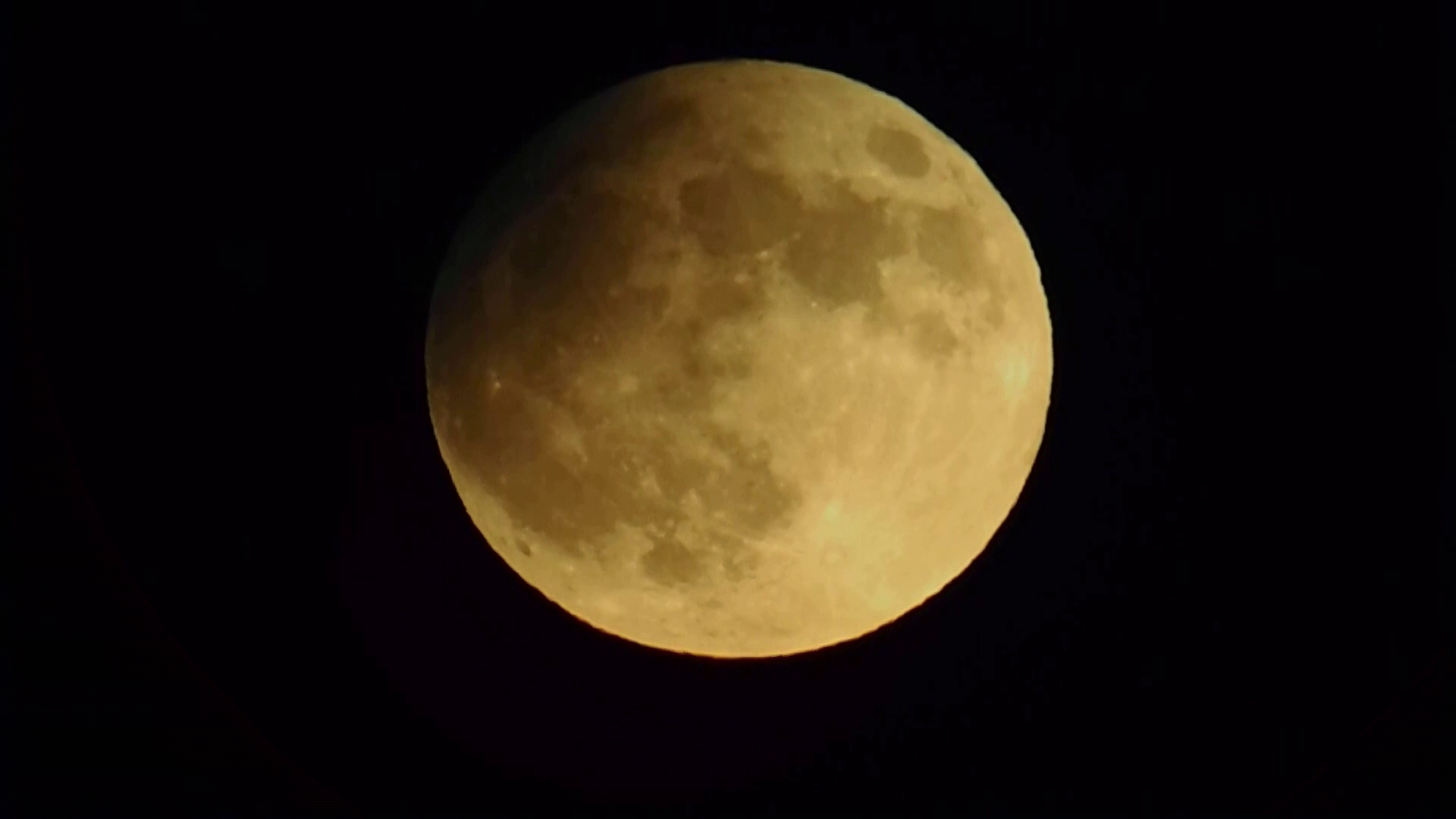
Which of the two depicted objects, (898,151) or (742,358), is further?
(898,151)

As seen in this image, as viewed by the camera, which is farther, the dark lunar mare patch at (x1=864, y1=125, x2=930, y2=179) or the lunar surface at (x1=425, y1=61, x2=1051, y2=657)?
the dark lunar mare patch at (x1=864, y1=125, x2=930, y2=179)

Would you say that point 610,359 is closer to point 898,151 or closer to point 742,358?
point 742,358

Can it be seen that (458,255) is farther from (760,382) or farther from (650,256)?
(760,382)

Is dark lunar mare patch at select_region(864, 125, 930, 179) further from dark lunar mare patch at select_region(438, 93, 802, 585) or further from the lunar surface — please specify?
dark lunar mare patch at select_region(438, 93, 802, 585)

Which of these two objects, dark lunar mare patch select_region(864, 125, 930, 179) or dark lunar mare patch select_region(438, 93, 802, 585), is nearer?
dark lunar mare patch select_region(438, 93, 802, 585)

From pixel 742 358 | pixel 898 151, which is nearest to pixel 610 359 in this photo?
pixel 742 358

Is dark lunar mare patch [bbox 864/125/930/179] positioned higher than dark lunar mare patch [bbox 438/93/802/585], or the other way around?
dark lunar mare patch [bbox 864/125/930/179]

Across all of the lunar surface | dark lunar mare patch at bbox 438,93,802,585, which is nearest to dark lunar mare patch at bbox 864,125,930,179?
the lunar surface

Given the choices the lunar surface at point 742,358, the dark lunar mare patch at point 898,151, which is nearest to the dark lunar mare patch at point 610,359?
the lunar surface at point 742,358
